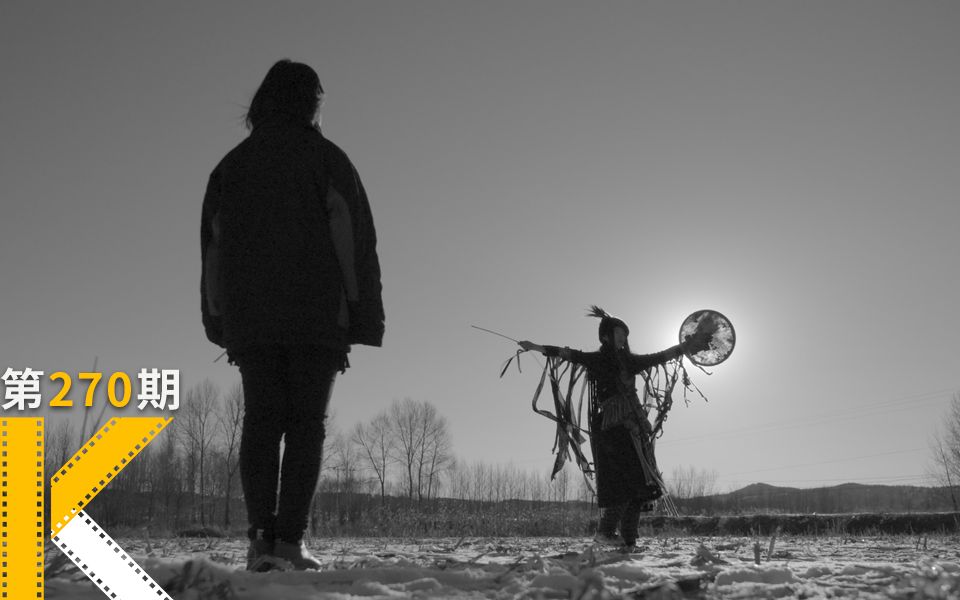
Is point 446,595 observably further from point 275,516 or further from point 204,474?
point 204,474

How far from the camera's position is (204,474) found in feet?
209

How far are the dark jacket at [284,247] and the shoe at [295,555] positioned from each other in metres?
0.76

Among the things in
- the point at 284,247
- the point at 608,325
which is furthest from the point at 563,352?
the point at 284,247

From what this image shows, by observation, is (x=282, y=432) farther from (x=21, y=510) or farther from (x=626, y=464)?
(x=626, y=464)

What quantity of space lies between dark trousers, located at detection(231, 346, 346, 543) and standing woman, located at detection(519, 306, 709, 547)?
3.39 meters

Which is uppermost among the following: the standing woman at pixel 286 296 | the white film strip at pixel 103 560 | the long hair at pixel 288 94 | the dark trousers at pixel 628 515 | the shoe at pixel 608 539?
the long hair at pixel 288 94

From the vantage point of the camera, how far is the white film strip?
1.74 metres

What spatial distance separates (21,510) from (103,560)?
229mm

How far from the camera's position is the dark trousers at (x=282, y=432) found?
2.88 meters

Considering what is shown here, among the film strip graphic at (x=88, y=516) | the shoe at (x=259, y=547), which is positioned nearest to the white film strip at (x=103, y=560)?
the film strip graphic at (x=88, y=516)

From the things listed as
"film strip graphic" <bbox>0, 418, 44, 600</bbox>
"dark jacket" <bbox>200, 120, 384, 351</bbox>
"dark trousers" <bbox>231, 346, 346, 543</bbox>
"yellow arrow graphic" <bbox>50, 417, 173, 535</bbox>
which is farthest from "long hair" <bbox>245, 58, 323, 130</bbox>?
"film strip graphic" <bbox>0, 418, 44, 600</bbox>

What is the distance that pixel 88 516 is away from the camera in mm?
1833

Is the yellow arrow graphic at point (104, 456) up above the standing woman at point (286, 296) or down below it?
below

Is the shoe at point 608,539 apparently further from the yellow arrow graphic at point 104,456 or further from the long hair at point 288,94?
the yellow arrow graphic at point 104,456
